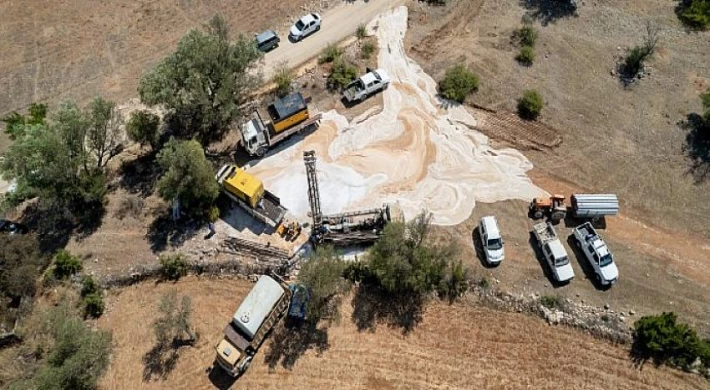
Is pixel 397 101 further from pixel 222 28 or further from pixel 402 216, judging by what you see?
pixel 222 28

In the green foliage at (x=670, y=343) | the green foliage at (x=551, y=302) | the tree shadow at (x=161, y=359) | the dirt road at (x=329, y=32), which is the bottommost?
the green foliage at (x=670, y=343)

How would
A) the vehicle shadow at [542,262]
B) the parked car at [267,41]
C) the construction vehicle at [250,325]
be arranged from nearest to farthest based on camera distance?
the construction vehicle at [250,325] → the vehicle shadow at [542,262] → the parked car at [267,41]

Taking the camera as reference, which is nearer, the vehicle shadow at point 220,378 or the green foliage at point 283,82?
the vehicle shadow at point 220,378

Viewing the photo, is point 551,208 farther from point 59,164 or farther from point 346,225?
point 59,164

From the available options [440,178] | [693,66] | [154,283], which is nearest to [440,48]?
[440,178]

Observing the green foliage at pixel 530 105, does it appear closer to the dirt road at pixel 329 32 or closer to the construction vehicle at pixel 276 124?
the dirt road at pixel 329 32

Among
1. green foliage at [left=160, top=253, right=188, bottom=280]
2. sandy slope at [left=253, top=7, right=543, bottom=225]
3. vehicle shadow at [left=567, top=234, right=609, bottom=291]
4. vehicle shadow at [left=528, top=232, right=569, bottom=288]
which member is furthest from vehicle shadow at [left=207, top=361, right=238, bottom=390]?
vehicle shadow at [left=567, top=234, right=609, bottom=291]

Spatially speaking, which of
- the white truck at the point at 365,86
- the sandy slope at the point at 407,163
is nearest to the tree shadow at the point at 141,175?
the sandy slope at the point at 407,163
